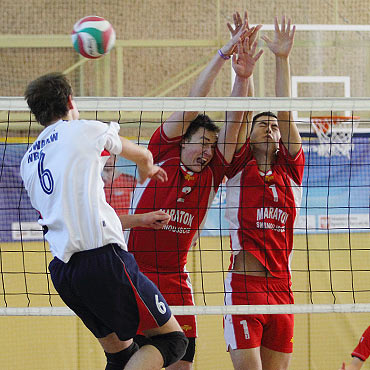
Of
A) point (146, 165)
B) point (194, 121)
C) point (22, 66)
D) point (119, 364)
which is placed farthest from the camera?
point (22, 66)

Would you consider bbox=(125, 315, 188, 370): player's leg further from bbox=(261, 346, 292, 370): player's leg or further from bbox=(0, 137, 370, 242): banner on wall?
bbox=(0, 137, 370, 242): banner on wall

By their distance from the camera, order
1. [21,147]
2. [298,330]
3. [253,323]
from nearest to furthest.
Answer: [253,323] < [21,147] < [298,330]

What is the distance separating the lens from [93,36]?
14.9 ft

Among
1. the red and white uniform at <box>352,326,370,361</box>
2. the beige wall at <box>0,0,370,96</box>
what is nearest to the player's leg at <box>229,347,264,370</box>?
the red and white uniform at <box>352,326,370,361</box>

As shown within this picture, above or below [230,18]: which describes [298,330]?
below

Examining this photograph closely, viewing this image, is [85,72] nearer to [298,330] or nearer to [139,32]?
[139,32]

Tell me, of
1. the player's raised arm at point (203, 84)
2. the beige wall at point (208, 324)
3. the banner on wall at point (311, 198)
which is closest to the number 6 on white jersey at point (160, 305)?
the player's raised arm at point (203, 84)

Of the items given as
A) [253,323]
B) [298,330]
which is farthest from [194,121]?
[298,330]

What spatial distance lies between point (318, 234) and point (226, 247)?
1.04 metres

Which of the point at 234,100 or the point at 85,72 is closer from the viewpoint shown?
the point at 234,100

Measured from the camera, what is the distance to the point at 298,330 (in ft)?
23.8

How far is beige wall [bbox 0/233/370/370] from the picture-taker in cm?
698

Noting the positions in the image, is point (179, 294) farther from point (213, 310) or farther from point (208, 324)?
point (208, 324)

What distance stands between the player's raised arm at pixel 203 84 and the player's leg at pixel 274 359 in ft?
4.91
